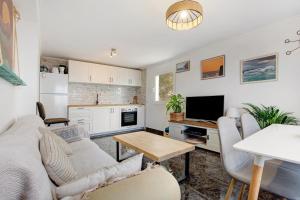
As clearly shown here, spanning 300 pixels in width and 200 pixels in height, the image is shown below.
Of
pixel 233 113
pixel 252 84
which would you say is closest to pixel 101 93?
pixel 233 113

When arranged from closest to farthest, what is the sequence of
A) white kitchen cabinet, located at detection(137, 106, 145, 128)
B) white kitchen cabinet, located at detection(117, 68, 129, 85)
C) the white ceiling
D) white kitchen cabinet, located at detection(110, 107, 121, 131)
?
the white ceiling < white kitchen cabinet, located at detection(110, 107, 121, 131) < white kitchen cabinet, located at detection(117, 68, 129, 85) < white kitchen cabinet, located at detection(137, 106, 145, 128)

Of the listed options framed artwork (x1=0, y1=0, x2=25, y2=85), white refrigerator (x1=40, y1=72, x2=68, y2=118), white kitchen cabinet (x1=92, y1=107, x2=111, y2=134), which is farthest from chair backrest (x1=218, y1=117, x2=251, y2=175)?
white refrigerator (x1=40, y1=72, x2=68, y2=118)

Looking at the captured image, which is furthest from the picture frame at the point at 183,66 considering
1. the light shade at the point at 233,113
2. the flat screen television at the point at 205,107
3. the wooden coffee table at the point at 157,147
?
the wooden coffee table at the point at 157,147

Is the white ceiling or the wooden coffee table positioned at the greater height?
the white ceiling

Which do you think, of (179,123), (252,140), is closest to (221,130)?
(252,140)

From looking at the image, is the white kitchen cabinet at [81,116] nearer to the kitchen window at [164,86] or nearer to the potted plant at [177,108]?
the kitchen window at [164,86]

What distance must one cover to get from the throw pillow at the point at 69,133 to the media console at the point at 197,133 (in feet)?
7.23

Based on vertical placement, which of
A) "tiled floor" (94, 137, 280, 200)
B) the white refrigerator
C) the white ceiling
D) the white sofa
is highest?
the white ceiling

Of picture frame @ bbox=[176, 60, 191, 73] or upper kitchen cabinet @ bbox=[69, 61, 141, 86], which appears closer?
picture frame @ bbox=[176, 60, 191, 73]

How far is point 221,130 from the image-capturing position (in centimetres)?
125

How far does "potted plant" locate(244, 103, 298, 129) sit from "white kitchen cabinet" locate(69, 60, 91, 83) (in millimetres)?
4237

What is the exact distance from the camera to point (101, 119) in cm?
456

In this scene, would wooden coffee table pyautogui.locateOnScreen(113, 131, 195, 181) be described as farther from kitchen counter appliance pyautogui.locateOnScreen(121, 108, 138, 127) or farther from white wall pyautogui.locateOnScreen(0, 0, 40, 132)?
kitchen counter appliance pyautogui.locateOnScreen(121, 108, 138, 127)

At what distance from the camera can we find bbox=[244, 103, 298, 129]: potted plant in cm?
230
